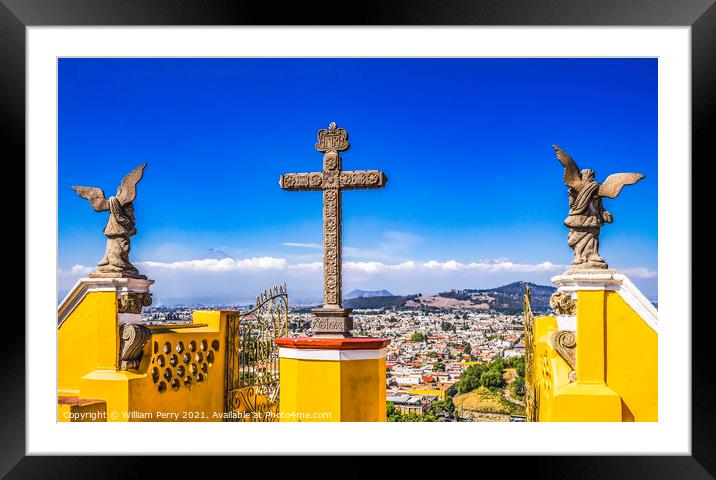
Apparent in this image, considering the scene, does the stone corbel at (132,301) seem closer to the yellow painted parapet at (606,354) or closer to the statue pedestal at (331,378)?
the statue pedestal at (331,378)

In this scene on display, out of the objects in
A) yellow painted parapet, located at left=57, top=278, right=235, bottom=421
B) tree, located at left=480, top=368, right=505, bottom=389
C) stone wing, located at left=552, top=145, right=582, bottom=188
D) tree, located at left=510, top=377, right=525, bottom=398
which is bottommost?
tree, located at left=510, top=377, right=525, bottom=398

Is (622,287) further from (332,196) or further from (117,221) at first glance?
(117,221)

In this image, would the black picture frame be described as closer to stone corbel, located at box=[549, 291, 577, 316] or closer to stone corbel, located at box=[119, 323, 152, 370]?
stone corbel, located at box=[549, 291, 577, 316]

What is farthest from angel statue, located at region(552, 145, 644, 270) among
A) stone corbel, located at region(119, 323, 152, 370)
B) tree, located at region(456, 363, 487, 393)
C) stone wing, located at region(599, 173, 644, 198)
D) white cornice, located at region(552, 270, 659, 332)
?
stone corbel, located at region(119, 323, 152, 370)

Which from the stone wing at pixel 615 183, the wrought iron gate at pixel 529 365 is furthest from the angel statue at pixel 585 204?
the wrought iron gate at pixel 529 365

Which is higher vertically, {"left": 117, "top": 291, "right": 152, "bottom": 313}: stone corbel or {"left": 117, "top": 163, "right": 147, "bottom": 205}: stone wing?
{"left": 117, "top": 163, "right": 147, "bottom": 205}: stone wing
